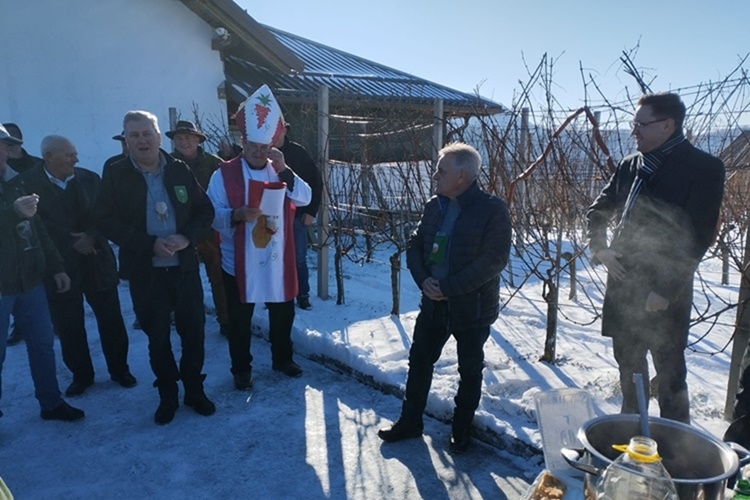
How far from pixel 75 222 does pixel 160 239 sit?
1152 millimetres

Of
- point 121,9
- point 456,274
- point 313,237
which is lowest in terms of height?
point 313,237

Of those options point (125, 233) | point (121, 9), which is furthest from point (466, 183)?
point (121, 9)

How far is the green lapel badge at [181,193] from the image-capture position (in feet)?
12.0

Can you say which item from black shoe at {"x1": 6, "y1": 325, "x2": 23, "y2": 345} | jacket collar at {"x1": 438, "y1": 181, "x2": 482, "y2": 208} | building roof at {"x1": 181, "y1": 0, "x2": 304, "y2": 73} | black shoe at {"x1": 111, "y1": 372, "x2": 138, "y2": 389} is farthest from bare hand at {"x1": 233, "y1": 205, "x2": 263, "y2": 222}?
building roof at {"x1": 181, "y1": 0, "x2": 304, "y2": 73}

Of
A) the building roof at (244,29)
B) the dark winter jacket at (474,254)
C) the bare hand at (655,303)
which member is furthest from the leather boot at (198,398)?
the building roof at (244,29)

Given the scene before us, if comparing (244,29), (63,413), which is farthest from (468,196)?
(244,29)

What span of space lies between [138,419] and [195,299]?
37.3 inches

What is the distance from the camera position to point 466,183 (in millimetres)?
3107

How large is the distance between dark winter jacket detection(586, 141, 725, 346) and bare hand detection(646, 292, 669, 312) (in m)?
0.03

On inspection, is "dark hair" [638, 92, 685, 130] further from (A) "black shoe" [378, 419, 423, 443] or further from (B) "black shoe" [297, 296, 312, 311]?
(B) "black shoe" [297, 296, 312, 311]

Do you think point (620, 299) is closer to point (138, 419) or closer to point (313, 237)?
point (138, 419)

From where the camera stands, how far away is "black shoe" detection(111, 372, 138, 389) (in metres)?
4.36

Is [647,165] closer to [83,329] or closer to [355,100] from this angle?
[83,329]

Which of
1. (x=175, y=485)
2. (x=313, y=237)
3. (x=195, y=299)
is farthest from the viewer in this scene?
(x=313, y=237)
